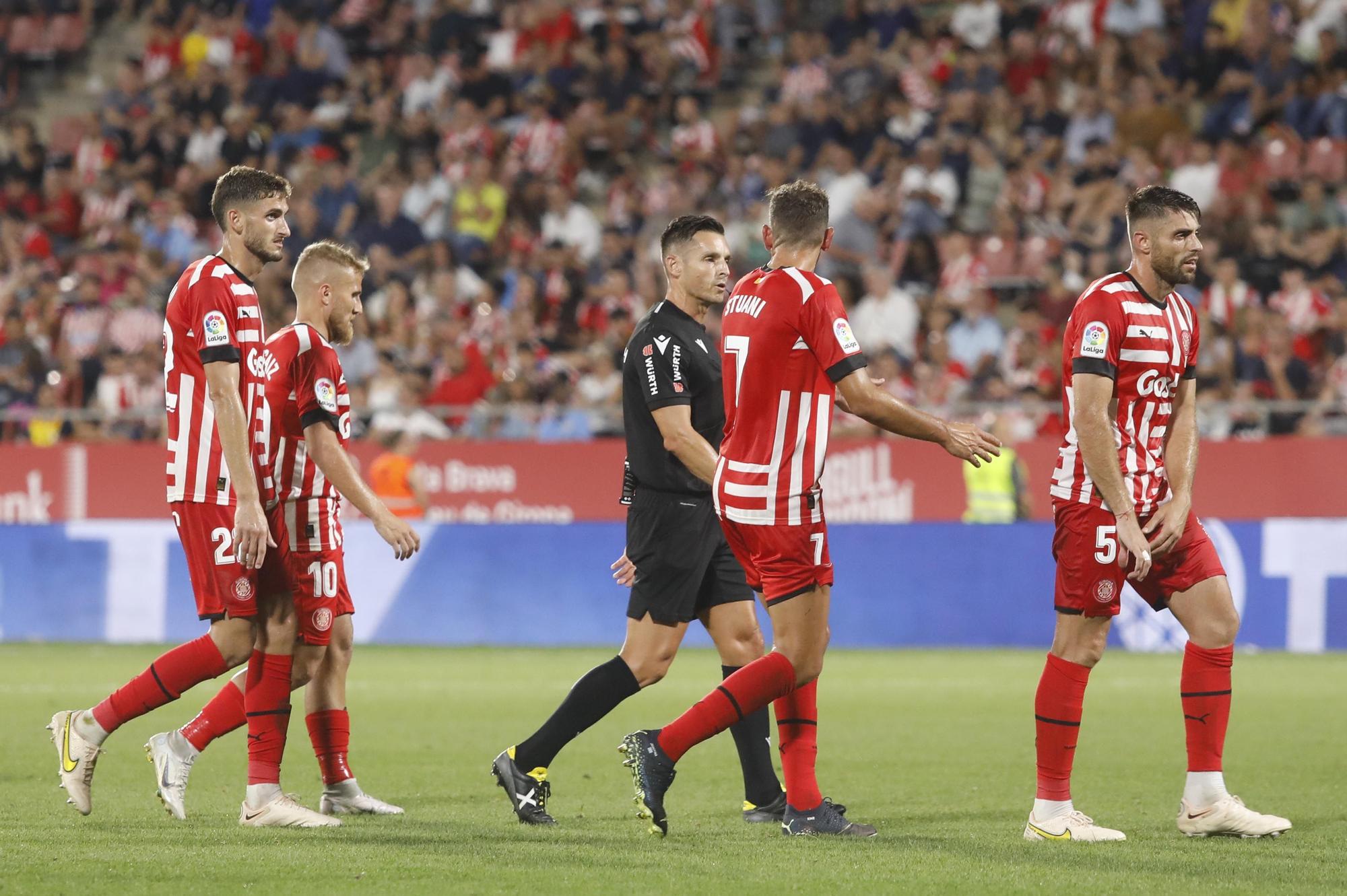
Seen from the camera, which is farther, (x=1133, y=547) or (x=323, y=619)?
(x=323, y=619)

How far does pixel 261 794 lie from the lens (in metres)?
6.79

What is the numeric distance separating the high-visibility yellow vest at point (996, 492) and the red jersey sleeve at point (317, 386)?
10101 millimetres

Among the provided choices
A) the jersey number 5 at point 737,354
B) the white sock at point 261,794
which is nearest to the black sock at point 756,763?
the jersey number 5 at point 737,354

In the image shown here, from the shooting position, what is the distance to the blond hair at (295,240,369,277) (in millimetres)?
7312

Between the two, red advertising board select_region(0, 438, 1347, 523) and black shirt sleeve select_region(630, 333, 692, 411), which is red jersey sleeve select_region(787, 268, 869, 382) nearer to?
black shirt sleeve select_region(630, 333, 692, 411)

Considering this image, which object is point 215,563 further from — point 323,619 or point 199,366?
point 199,366

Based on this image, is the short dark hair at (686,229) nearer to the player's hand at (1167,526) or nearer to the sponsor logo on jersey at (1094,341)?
the sponsor logo on jersey at (1094,341)

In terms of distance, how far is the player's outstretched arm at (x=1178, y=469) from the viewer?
6.52 meters

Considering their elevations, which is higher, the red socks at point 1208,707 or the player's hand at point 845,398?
the player's hand at point 845,398

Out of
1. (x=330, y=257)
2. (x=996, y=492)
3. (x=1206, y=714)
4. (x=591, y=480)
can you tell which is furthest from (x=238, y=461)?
(x=591, y=480)

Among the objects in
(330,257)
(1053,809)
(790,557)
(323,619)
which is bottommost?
(1053,809)

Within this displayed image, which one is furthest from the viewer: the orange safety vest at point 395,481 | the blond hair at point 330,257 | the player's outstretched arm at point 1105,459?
the orange safety vest at point 395,481

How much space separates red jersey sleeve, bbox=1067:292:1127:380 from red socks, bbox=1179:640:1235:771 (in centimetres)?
116

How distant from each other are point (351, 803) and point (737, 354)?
249 centimetres
